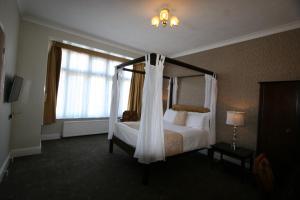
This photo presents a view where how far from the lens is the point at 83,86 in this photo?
15.1 ft

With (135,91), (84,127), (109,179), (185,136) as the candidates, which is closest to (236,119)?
(185,136)

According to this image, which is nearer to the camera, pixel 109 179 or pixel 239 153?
pixel 109 179

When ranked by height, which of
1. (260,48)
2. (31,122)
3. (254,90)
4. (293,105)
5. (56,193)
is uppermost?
(260,48)

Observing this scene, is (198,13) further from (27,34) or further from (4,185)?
(4,185)

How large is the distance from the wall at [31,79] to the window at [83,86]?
101cm

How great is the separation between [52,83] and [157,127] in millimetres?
3288

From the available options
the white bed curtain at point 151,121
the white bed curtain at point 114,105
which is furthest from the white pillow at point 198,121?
the white bed curtain at point 114,105

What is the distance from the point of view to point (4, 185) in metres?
2.06

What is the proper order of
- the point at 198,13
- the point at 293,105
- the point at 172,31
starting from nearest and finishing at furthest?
the point at 293,105, the point at 198,13, the point at 172,31

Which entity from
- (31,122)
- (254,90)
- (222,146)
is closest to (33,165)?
(31,122)

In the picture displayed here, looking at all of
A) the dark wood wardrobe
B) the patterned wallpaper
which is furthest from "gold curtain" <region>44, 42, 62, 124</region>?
the dark wood wardrobe

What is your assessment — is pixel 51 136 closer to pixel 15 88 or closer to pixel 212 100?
pixel 15 88

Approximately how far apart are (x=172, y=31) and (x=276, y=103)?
2.45 meters

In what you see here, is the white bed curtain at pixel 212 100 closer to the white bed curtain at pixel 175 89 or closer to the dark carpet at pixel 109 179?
the dark carpet at pixel 109 179
